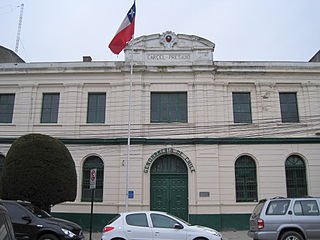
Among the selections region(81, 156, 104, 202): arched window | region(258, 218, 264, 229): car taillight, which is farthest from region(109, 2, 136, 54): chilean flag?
region(258, 218, 264, 229): car taillight

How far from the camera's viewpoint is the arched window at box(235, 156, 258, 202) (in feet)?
56.6

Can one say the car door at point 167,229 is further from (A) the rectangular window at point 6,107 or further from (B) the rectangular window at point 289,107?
(A) the rectangular window at point 6,107

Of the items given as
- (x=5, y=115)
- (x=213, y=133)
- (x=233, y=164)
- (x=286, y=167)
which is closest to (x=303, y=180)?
(x=286, y=167)

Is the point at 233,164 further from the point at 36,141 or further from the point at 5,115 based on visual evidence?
the point at 5,115

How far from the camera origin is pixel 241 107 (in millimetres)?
18547

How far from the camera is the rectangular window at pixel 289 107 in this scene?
60.1 feet

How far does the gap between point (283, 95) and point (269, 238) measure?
10.9 meters

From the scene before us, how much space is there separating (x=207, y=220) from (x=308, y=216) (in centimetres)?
690

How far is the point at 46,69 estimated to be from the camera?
19.1m

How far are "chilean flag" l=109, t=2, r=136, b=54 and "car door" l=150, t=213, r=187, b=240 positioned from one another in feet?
33.0

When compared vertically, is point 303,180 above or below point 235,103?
below

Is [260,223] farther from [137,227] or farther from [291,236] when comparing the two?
[137,227]

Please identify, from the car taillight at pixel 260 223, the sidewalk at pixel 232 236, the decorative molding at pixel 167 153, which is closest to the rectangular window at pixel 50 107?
the decorative molding at pixel 167 153

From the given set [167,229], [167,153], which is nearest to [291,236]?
[167,229]
